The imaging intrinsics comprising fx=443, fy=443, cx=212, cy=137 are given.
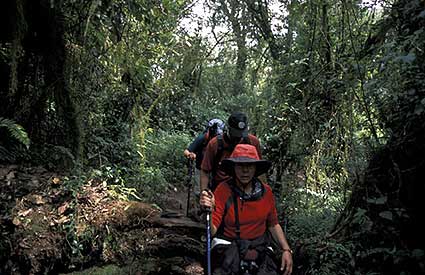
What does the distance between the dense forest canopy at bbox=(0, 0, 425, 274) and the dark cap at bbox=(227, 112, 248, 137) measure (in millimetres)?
1389

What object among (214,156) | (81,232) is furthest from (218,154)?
(81,232)

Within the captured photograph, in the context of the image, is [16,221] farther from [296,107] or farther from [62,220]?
[296,107]

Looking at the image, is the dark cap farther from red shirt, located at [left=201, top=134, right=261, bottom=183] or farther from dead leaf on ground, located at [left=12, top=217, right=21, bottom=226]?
dead leaf on ground, located at [left=12, top=217, right=21, bottom=226]

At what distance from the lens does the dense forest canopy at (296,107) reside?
4531 mm

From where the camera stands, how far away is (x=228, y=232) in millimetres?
3939

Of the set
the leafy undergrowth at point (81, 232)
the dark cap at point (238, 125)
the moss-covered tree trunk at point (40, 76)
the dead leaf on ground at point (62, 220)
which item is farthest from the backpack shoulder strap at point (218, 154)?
the moss-covered tree trunk at point (40, 76)

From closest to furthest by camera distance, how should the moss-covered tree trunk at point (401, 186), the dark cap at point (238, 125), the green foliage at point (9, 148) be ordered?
1. the moss-covered tree trunk at point (401, 186)
2. the dark cap at point (238, 125)
3. the green foliage at point (9, 148)

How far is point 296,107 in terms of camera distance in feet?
28.7

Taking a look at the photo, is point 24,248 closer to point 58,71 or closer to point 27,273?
point 27,273

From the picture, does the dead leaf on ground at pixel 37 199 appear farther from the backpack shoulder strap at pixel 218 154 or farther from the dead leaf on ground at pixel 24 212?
the backpack shoulder strap at pixel 218 154

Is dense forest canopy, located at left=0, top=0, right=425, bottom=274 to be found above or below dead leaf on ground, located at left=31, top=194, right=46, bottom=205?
above

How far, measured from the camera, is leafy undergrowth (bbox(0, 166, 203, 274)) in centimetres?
498

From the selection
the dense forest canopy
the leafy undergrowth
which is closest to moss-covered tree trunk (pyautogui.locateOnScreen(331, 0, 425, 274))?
the dense forest canopy

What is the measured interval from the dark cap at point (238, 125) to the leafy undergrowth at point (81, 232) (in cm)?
145
